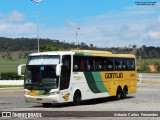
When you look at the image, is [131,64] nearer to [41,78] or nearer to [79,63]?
[79,63]

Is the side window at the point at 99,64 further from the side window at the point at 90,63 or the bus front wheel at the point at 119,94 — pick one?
the bus front wheel at the point at 119,94

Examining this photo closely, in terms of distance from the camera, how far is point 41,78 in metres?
23.5

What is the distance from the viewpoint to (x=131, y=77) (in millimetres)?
32000

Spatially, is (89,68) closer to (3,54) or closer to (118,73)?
(118,73)

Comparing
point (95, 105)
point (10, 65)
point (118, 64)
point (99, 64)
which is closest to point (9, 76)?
point (118, 64)

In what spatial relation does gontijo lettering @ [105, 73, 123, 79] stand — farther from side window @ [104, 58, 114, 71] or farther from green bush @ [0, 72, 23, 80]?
green bush @ [0, 72, 23, 80]

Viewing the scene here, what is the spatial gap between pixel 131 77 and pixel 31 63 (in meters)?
10.1

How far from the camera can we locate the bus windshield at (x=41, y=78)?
23188 mm

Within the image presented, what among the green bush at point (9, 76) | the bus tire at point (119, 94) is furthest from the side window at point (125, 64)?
the green bush at point (9, 76)

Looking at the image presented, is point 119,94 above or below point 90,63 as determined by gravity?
below

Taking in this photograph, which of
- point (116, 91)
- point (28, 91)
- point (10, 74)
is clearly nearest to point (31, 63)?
point (28, 91)

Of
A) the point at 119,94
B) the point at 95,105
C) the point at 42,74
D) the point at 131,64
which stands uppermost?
the point at 131,64

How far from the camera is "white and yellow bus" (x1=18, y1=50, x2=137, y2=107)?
23188 millimetres

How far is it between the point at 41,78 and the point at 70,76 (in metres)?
1.63
